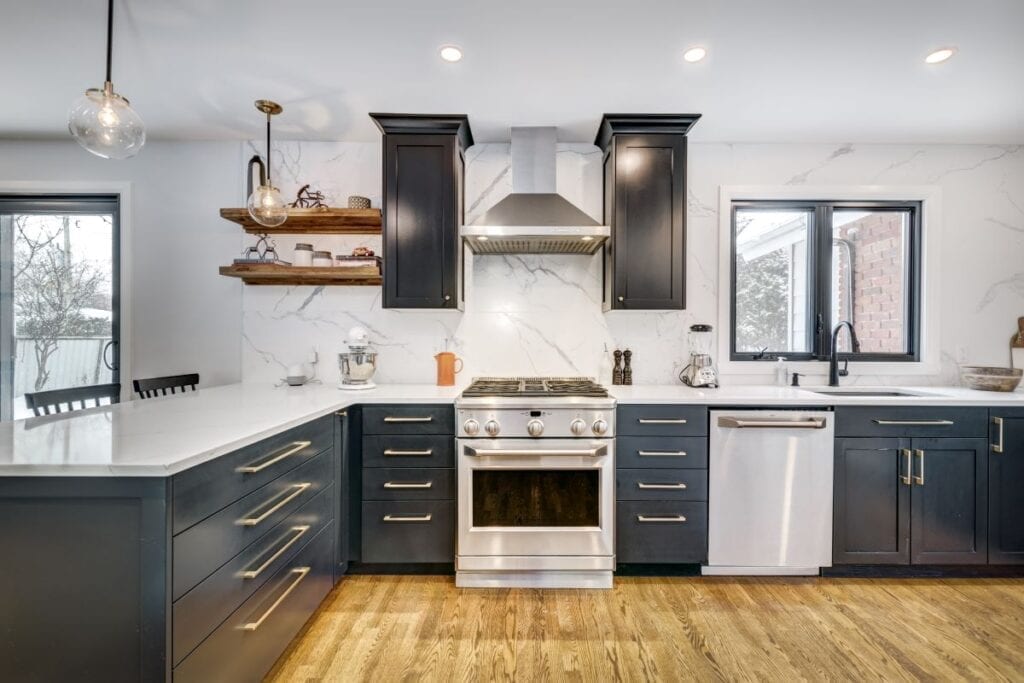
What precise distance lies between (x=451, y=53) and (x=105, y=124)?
1361 mm

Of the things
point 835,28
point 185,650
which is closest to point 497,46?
point 835,28

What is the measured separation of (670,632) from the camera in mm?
1900

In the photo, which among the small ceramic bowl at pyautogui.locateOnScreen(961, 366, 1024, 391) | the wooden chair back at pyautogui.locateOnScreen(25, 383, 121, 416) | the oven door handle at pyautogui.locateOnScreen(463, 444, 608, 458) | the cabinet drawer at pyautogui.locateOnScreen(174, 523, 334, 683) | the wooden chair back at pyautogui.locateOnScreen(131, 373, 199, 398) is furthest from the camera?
the small ceramic bowl at pyautogui.locateOnScreen(961, 366, 1024, 391)

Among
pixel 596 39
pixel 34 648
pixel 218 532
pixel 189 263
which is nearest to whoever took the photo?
pixel 34 648

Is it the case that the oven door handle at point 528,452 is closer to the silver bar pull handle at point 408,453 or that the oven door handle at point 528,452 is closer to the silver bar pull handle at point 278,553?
the silver bar pull handle at point 408,453

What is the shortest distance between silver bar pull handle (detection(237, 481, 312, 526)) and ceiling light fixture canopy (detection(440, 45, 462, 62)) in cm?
197

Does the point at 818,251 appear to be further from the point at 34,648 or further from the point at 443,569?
the point at 34,648

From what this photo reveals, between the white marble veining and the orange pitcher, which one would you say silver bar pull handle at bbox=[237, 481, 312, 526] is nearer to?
the white marble veining

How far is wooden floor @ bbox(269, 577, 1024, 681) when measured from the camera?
5.53 feet

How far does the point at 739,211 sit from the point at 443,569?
9.56 feet

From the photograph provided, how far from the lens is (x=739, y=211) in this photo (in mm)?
3004

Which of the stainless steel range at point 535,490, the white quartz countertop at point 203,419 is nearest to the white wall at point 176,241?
the white quartz countertop at point 203,419

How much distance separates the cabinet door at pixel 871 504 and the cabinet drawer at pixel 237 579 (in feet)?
8.48

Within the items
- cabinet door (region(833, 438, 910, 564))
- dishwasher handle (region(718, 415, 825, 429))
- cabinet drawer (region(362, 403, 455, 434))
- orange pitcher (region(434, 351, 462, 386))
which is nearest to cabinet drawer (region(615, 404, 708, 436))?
dishwasher handle (region(718, 415, 825, 429))
